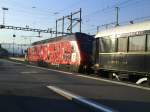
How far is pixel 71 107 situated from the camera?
12.4 m

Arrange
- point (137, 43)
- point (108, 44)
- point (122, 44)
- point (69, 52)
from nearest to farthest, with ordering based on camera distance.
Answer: point (137, 43) < point (122, 44) < point (108, 44) < point (69, 52)

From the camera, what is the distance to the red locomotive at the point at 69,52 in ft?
110

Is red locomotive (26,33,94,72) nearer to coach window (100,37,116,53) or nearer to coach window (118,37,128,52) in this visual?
coach window (100,37,116,53)

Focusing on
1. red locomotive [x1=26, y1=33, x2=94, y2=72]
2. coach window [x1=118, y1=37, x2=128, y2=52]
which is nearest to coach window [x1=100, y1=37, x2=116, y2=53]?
coach window [x1=118, y1=37, x2=128, y2=52]

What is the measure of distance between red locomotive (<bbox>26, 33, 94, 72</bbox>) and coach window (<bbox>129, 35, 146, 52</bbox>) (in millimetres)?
10700

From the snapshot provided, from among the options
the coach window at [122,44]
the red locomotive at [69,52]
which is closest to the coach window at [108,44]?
the coach window at [122,44]

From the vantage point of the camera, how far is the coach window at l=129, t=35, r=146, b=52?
20.8m

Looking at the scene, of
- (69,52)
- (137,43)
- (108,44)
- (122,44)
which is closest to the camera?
(137,43)

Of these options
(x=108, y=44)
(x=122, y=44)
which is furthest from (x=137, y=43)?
(x=108, y=44)

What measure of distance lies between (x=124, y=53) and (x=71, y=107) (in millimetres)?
10940

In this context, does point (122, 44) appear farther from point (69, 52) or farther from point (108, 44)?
point (69, 52)

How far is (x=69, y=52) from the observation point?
36.5 metres

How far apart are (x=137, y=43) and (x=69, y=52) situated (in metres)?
15.5

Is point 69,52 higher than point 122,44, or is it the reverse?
point 122,44
